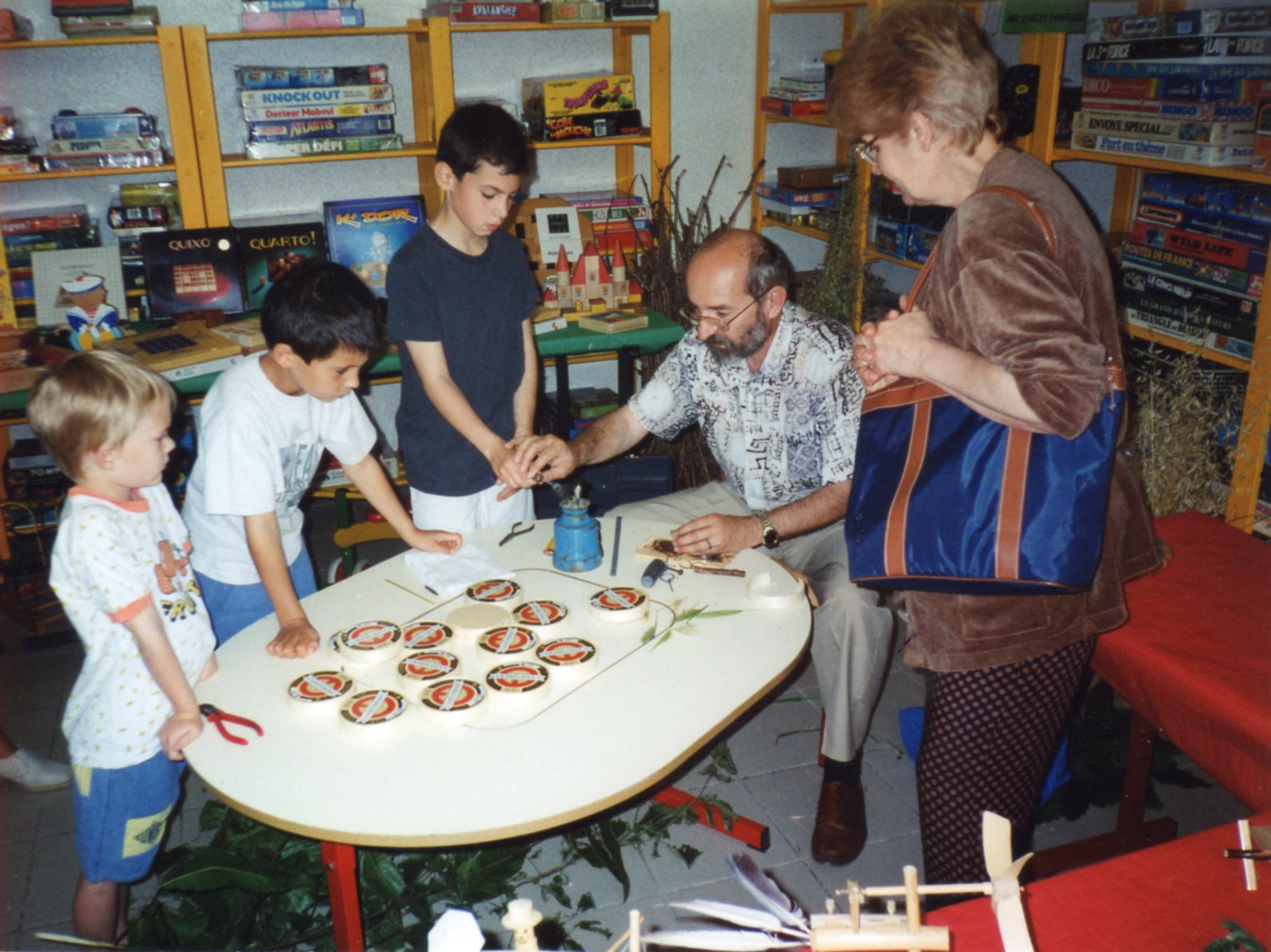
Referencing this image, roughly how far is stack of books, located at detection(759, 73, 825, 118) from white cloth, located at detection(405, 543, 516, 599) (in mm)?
2734

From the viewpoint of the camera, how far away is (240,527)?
2035 mm

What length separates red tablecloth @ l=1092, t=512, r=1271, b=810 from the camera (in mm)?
1656

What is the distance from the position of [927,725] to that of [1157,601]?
72 centimetres

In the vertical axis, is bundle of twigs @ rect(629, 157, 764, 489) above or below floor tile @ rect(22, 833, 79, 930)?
above

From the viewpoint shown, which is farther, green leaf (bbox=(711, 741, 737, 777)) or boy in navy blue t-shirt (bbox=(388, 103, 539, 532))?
green leaf (bbox=(711, 741, 737, 777))

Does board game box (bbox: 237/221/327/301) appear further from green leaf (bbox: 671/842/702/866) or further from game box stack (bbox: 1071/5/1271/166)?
game box stack (bbox: 1071/5/1271/166)

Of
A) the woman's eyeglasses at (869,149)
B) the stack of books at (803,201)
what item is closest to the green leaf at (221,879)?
the woman's eyeglasses at (869,149)

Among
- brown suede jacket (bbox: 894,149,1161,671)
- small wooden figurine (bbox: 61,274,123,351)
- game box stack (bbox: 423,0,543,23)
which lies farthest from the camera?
game box stack (bbox: 423,0,543,23)

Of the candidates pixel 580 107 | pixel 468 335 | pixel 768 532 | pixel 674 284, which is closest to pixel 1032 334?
pixel 768 532

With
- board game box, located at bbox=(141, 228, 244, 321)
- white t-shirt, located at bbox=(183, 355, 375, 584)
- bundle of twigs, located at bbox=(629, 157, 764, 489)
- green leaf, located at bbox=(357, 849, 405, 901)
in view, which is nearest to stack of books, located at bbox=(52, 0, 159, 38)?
board game box, located at bbox=(141, 228, 244, 321)

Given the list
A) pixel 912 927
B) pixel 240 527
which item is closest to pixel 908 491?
pixel 912 927

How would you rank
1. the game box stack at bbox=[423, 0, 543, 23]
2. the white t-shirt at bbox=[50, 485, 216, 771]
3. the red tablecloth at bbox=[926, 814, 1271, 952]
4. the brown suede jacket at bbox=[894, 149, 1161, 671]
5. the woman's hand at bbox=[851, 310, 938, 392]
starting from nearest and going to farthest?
the red tablecloth at bbox=[926, 814, 1271, 952] < the brown suede jacket at bbox=[894, 149, 1161, 671] < the woman's hand at bbox=[851, 310, 938, 392] < the white t-shirt at bbox=[50, 485, 216, 771] < the game box stack at bbox=[423, 0, 543, 23]

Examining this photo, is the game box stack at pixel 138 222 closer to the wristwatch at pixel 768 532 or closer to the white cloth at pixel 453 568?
the white cloth at pixel 453 568

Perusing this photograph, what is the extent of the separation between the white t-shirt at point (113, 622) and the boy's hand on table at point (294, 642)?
127 millimetres
